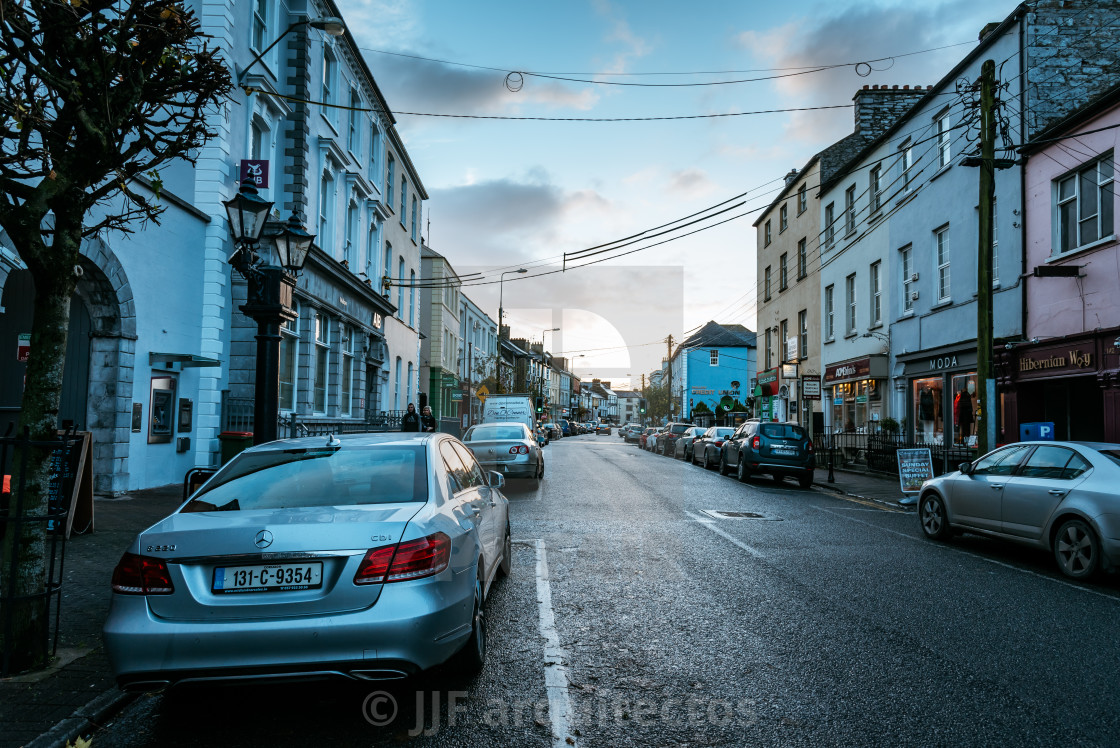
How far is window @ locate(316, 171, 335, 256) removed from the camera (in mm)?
22562

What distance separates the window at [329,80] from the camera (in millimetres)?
22266

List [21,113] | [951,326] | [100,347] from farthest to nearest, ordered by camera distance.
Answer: [951,326] < [100,347] < [21,113]

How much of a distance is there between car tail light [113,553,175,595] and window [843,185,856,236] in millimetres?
26646

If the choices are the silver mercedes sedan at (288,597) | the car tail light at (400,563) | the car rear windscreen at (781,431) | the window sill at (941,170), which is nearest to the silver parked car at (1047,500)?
the silver mercedes sedan at (288,597)

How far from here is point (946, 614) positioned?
243 inches

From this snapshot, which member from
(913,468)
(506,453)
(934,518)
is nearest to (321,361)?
(506,453)

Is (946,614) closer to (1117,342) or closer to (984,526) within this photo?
(984,526)

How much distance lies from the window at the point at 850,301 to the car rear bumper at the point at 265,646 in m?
25.7

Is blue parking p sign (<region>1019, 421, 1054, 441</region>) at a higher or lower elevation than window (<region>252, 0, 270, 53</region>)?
lower

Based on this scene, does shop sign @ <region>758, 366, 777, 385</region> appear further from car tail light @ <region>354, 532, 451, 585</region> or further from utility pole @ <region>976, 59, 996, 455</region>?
car tail light @ <region>354, 532, 451, 585</region>

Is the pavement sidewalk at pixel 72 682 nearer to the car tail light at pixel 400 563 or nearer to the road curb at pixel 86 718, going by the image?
the road curb at pixel 86 718

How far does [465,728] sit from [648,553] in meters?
5.20

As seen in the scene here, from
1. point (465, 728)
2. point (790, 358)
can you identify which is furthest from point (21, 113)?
point (790, 358)

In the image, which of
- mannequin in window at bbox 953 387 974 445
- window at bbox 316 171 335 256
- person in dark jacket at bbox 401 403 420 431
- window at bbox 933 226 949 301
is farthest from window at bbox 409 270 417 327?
mannequin in window at bbox 953 387 974 445
